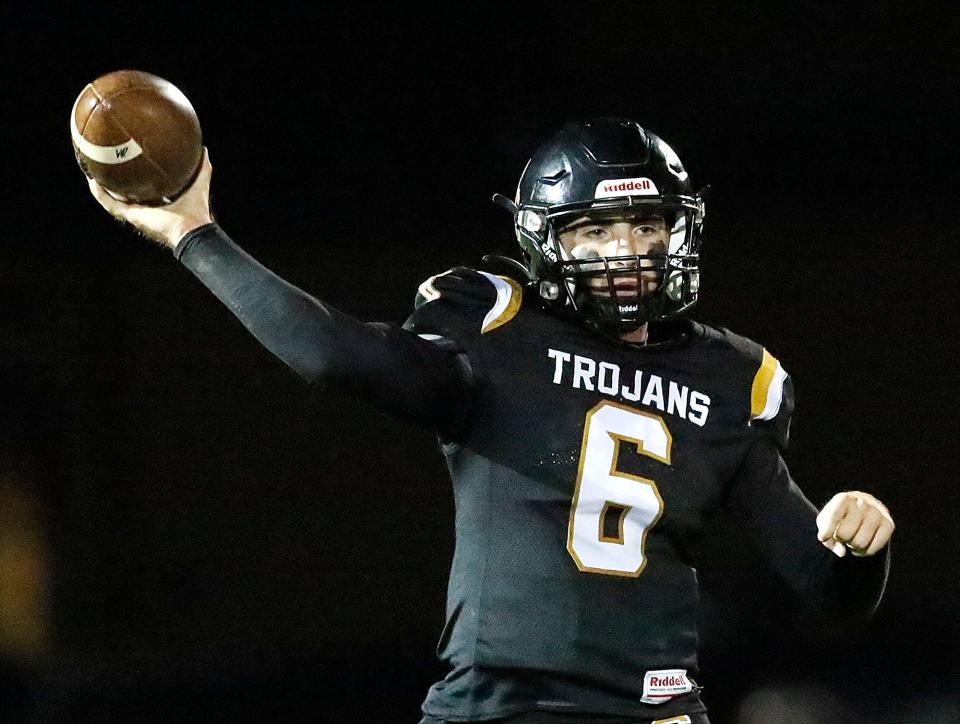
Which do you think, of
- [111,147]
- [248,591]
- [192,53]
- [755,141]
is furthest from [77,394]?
[111,147]

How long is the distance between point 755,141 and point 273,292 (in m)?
3.95

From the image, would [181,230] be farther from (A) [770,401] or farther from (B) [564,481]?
(A) [770,401]

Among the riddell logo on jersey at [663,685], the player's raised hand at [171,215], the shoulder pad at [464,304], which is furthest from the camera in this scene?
the shoulder pad at [464,304]

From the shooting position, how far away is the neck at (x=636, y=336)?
2.64 metres

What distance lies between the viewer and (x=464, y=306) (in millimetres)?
2516

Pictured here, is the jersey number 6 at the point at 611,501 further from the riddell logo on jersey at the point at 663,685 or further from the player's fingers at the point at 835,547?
the player's fingers at the point at 835,547

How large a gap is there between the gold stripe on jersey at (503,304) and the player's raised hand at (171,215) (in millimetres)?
503

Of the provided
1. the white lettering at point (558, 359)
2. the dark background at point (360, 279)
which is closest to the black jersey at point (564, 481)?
→ the white lettering at point (558, 359)

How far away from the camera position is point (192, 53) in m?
5.79

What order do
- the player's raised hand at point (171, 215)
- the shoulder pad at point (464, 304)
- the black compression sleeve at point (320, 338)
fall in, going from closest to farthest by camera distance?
the black compression sleeve at point (320, 338), the player's raised hand at point (171, 215), the shoulder pad at point (464, 304)

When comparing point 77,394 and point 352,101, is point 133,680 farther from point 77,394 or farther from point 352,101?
point 352,101

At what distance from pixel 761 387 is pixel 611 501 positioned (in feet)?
1.36

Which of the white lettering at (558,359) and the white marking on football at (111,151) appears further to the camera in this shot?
the white lettering at (558,359)

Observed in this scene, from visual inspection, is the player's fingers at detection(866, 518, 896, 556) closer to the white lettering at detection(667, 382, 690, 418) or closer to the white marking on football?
the white lettering at detection(667, 382, 690, 418)
